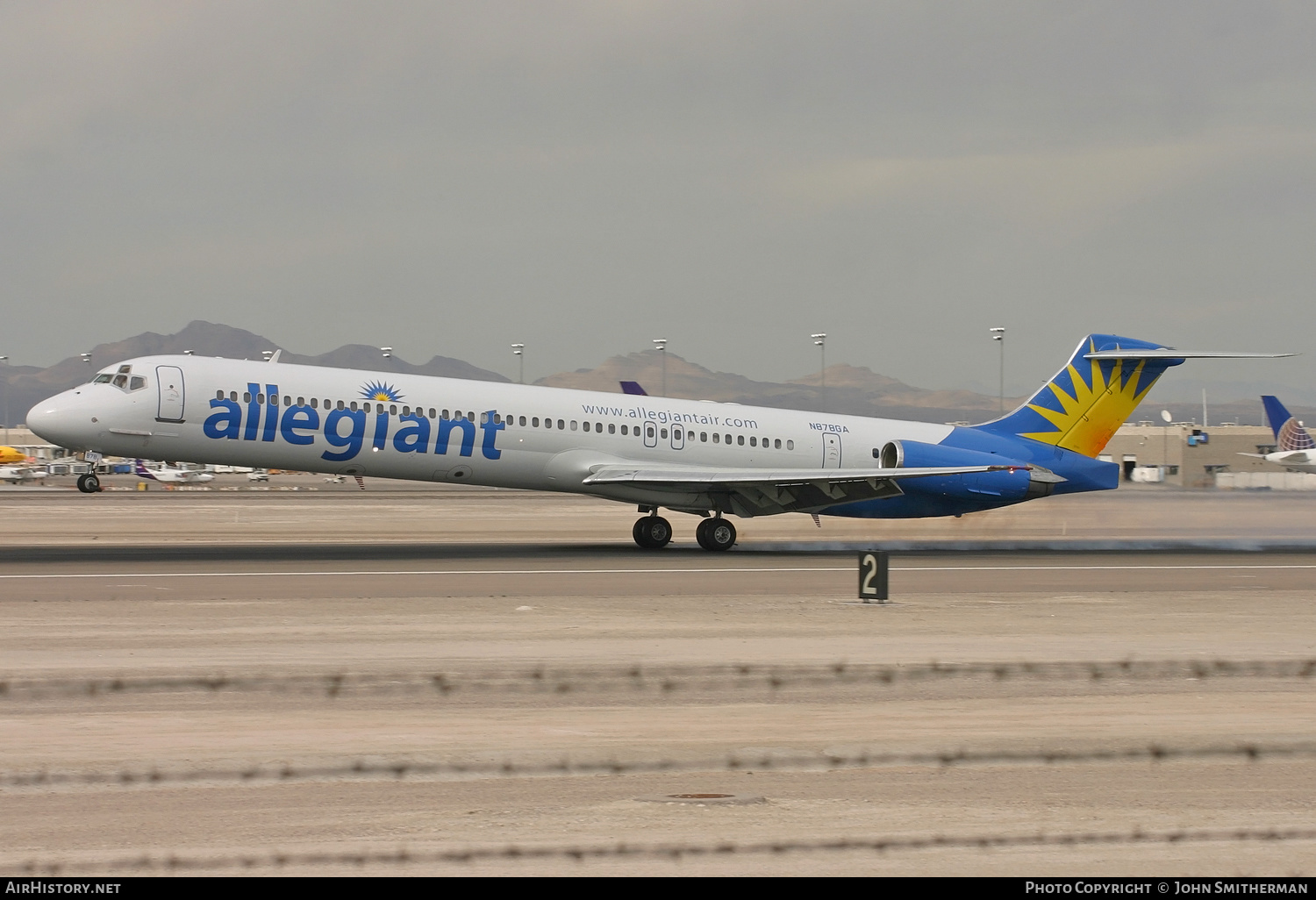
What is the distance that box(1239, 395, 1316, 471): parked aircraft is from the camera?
70375 millimetres

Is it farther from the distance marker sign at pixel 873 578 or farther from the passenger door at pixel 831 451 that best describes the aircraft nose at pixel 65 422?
the passenger door at pixel 831 451

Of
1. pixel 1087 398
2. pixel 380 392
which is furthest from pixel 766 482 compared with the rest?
pixel 1087 398

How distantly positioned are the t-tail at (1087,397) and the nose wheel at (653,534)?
393 inches

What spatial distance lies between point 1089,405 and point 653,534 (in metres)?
13.1

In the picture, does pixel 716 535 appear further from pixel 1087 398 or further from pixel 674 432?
pixel 1087 398

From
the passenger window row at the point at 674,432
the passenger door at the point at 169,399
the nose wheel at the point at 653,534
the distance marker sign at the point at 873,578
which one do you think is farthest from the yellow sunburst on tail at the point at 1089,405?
the passenger door at the point at 169,399

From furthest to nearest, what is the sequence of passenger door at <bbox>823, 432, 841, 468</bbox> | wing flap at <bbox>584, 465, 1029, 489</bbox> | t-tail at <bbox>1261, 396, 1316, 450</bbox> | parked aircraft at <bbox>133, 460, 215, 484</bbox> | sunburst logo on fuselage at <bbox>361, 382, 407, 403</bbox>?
parked aircraft at <bbox>133, 460, 215, 484</bbox>
t-tail at <bbox>1261, 396, 1316, 450</bbox>
passenger door at <bbox>823, 432, 841, 468</bbox>
wing flap at <bbox>584, 465, 1029, 489</bbox>
sunburst logo on fuselage at <bbox>361, 382, 407, 403</bbox>

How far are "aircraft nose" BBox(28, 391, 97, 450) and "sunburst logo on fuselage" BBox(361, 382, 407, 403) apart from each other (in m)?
5.92

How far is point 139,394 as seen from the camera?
28.1m

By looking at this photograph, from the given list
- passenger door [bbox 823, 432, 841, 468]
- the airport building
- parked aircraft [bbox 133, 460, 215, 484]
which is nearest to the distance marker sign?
passenger door [bbox 823, 432, 841, 468]

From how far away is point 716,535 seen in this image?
3139 centimetres

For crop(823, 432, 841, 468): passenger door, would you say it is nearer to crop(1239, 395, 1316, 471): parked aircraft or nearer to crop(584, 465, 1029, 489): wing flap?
crop(584, 465, 1029, 489): wing flap

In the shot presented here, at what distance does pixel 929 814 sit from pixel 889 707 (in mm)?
3870

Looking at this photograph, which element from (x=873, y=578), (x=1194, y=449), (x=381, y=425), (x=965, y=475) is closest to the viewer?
(x=873, y=578)
